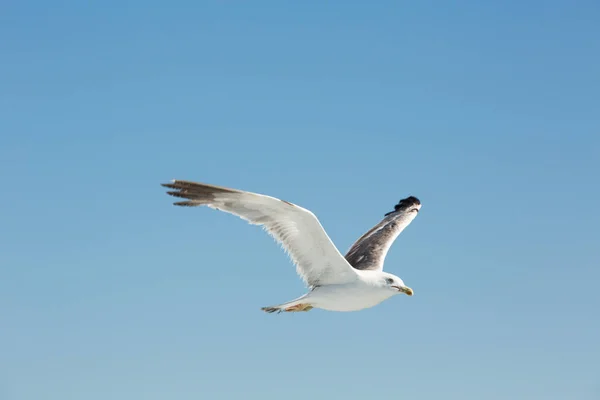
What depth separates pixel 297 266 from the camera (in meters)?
16.6

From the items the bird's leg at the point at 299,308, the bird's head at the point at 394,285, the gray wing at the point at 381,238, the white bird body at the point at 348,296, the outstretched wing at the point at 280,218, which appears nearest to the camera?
the outstretched wing at the point at 280,218

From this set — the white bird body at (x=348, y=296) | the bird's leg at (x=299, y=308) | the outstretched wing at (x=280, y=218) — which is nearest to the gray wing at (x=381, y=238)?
the white bird body at (x=348, y=296)

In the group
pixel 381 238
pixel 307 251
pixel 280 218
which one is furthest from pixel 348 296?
pixel 381 238

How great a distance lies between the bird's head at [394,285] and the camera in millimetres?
17109

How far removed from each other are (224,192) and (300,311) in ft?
10.8

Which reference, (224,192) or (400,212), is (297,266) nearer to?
(224,192)

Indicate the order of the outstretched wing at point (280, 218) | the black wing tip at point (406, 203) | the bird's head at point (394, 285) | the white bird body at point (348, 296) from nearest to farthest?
the outstretched wing at point (280, 218), the white bird body at point (348, 296), the bird's head at point (394, 285), the black wing tip at point (406, 203)

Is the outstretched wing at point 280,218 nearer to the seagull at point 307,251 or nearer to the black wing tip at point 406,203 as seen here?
the seagull at point 307,251

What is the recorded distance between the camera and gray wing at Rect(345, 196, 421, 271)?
19.8m

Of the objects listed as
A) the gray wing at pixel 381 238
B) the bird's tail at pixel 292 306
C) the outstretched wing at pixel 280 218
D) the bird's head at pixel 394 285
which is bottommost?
the bird's tail at pixel 292 306

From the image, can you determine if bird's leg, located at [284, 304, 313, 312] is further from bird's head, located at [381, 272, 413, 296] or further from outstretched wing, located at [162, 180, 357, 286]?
bird's head, located at [381, 272, 413, 296]

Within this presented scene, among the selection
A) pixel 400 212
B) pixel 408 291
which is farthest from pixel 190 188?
pixel 400 212

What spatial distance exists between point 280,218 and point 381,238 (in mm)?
5957

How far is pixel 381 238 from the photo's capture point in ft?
69.5
